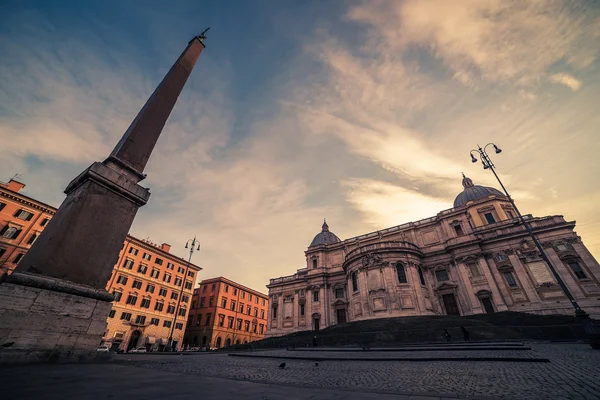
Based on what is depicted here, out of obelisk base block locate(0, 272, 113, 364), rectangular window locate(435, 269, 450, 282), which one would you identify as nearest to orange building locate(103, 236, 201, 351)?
obelisk base block locate(0, 272, 113, 364)

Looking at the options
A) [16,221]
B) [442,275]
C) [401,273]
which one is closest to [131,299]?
[16,221]

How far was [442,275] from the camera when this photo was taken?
30.5 meters

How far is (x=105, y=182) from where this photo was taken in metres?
6.26

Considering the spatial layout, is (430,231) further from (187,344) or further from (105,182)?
(187,344)

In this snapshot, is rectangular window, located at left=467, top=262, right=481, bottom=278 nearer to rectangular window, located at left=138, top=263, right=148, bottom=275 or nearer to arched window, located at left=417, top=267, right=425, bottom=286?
arched window, located at left=417, top=267, right=425, bottom=286

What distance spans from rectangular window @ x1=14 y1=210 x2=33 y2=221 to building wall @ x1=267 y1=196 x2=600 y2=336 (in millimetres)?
34782

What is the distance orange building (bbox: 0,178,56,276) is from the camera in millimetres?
25550

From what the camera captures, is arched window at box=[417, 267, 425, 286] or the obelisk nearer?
the obelisk

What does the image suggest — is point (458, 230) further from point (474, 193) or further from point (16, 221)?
point (16, 221)

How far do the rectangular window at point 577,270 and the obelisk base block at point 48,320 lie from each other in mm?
35046

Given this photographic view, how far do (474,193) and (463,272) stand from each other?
13.0 m

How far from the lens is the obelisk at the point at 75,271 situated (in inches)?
173

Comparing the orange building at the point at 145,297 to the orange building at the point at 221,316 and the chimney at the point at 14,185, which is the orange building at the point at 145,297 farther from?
the chimney at the point at 14,185

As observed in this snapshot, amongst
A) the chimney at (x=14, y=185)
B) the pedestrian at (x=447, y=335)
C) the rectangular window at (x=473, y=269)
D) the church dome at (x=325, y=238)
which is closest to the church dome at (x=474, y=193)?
the rectangular window at (x=473, y=269)
